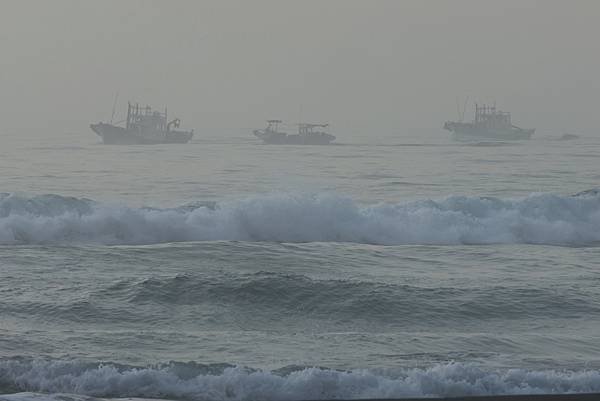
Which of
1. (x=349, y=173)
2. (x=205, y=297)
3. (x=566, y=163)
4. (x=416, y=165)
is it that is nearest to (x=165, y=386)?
(x=205, y=297)

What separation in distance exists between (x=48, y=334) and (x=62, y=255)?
7158 millimetres

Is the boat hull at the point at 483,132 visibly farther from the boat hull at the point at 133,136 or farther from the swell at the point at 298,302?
the swell at the point at 298,302

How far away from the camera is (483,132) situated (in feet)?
338

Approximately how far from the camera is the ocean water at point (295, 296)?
356 inches

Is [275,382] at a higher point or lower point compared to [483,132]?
lower

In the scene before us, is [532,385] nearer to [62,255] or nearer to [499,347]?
[499,347]

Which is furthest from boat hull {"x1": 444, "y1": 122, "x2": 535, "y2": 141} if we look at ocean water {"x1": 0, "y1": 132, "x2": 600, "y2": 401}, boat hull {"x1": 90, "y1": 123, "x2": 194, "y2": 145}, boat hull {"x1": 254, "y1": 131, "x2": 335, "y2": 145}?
ocean water {"x1": 0, "y1": 132, "x2": 600, "y2": 401}

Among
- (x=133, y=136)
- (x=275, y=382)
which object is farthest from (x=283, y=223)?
(x=133, y=136)

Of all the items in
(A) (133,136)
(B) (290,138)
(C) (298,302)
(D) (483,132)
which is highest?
(D) (483,132)

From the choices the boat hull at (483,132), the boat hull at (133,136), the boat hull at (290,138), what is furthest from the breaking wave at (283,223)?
the boat hull at (483,132)

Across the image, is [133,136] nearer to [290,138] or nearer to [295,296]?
[290,138]

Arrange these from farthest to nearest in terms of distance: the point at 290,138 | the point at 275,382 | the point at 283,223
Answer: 1. the point at 290,138
2. the point at 283,223
3. the point at 275,382

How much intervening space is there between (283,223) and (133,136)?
62.2m

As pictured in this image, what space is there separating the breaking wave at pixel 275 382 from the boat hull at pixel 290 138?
76291mm
